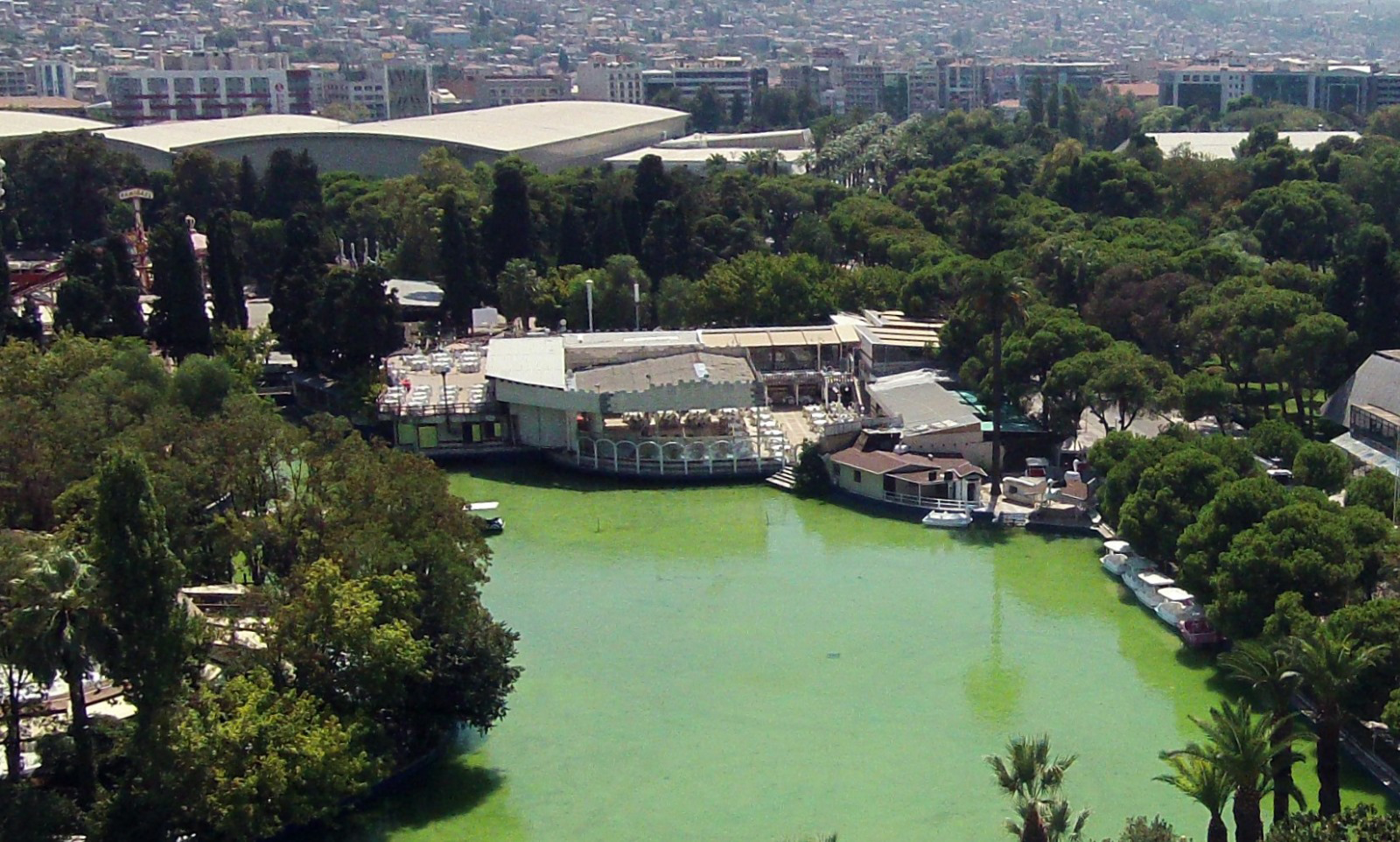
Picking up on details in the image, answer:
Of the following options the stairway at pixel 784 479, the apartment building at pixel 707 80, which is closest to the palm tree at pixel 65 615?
the stairway at pixel 784 479

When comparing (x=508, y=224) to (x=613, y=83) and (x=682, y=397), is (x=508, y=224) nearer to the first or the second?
(x=682, y=397)

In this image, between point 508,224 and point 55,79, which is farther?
point 55,79

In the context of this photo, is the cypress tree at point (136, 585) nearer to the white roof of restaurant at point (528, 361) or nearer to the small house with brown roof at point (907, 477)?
the small house with brown roof at point (907, 477)

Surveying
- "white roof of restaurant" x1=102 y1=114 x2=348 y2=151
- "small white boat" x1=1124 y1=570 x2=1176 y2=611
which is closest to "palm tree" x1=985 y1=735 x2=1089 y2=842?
"small white boat" x1=1124 y1=570 x2=1176 y2=611

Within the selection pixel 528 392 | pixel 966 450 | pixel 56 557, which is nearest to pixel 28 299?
pixel 528 392

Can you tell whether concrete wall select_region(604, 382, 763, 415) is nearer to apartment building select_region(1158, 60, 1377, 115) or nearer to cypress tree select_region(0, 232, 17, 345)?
cypress tree select_region(0, 232, 17, 345)

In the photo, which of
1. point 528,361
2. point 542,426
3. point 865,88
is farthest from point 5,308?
point 865,88
